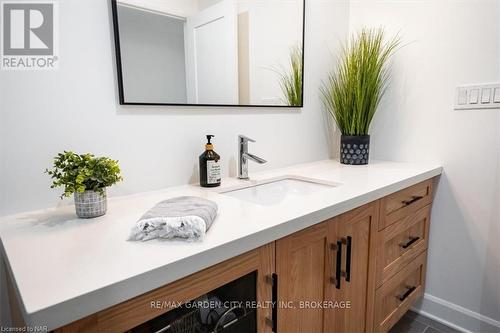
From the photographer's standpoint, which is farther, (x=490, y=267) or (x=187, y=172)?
(x=490, y=267)

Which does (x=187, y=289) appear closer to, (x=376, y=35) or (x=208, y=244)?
(x=208, y=244)

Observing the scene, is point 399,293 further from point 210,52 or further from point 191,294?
point 210,52

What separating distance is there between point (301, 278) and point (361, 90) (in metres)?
1.08

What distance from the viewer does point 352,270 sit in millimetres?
1078

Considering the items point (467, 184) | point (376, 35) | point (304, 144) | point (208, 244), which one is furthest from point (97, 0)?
point (467, 184)

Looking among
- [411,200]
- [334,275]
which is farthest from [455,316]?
[334,275]

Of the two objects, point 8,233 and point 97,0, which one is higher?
point 97,0

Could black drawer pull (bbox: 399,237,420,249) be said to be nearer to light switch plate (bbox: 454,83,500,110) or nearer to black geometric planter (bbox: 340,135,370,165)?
black geometric planter (bbox: 340,135,370,165)

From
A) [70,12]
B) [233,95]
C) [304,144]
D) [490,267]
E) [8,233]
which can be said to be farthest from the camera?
[304,144]

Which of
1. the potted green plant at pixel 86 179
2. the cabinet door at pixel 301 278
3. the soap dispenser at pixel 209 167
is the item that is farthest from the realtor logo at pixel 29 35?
the cabinet door at pixel 301 278

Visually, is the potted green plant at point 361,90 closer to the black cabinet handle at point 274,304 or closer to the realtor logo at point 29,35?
the black cabinet handle at point 274,304

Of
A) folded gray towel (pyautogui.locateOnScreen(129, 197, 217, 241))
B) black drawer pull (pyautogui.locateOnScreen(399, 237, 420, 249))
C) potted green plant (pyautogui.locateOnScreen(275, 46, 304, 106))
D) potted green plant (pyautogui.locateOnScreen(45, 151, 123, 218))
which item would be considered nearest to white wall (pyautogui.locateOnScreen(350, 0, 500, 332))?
black drawer pull (pyautogui.locateOnScreen(399, 237, 420, 249))

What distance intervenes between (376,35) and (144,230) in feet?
5.48

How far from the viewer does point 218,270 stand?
2.19ft
